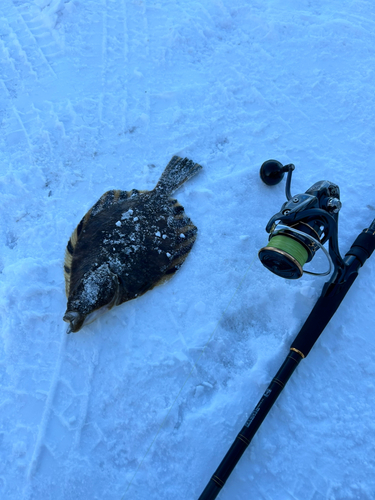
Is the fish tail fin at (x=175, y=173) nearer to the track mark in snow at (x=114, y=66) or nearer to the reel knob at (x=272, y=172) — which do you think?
the reel knob at (x=272, y=172)

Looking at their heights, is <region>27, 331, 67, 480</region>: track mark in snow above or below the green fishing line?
below

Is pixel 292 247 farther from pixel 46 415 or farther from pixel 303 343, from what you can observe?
pixel 46 415

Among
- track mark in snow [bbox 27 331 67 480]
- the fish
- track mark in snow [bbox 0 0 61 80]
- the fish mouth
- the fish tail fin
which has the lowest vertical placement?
track mark in snow [bbox 27 331 67 480]

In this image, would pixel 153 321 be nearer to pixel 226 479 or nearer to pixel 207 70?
pixel 226 479

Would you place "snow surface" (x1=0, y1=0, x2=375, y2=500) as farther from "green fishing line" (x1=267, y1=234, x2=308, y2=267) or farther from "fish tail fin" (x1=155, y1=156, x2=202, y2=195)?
"green fishing line" (x1=267, y1=234, x2=308, y2=267)

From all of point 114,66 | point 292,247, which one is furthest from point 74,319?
point 114,66

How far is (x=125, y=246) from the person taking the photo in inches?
121

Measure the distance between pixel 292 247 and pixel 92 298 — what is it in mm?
1436

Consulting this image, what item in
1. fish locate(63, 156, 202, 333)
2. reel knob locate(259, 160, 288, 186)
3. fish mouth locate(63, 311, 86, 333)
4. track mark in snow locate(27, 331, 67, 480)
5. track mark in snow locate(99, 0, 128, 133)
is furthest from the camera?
track mark in snow locate(99, 0, 128, 133)

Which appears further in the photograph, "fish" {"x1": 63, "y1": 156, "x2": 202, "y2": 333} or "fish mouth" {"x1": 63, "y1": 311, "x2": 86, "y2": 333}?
"fish" {"x1": 63, "y1": 156, "x2": 202, "y2": 333}

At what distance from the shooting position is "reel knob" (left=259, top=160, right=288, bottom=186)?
3.26m

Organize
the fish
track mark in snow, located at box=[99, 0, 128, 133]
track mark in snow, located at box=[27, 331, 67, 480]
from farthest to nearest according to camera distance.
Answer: track mark in snow, located at box=[99, 0, 128, 133]
the fish
track mark in snow, located at box=[27, 331, 67, 480]

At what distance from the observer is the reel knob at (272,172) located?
326cm

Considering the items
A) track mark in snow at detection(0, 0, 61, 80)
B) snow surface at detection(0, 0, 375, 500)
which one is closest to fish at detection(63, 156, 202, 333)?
snow surface at detection(0, 0, 375, 500)
